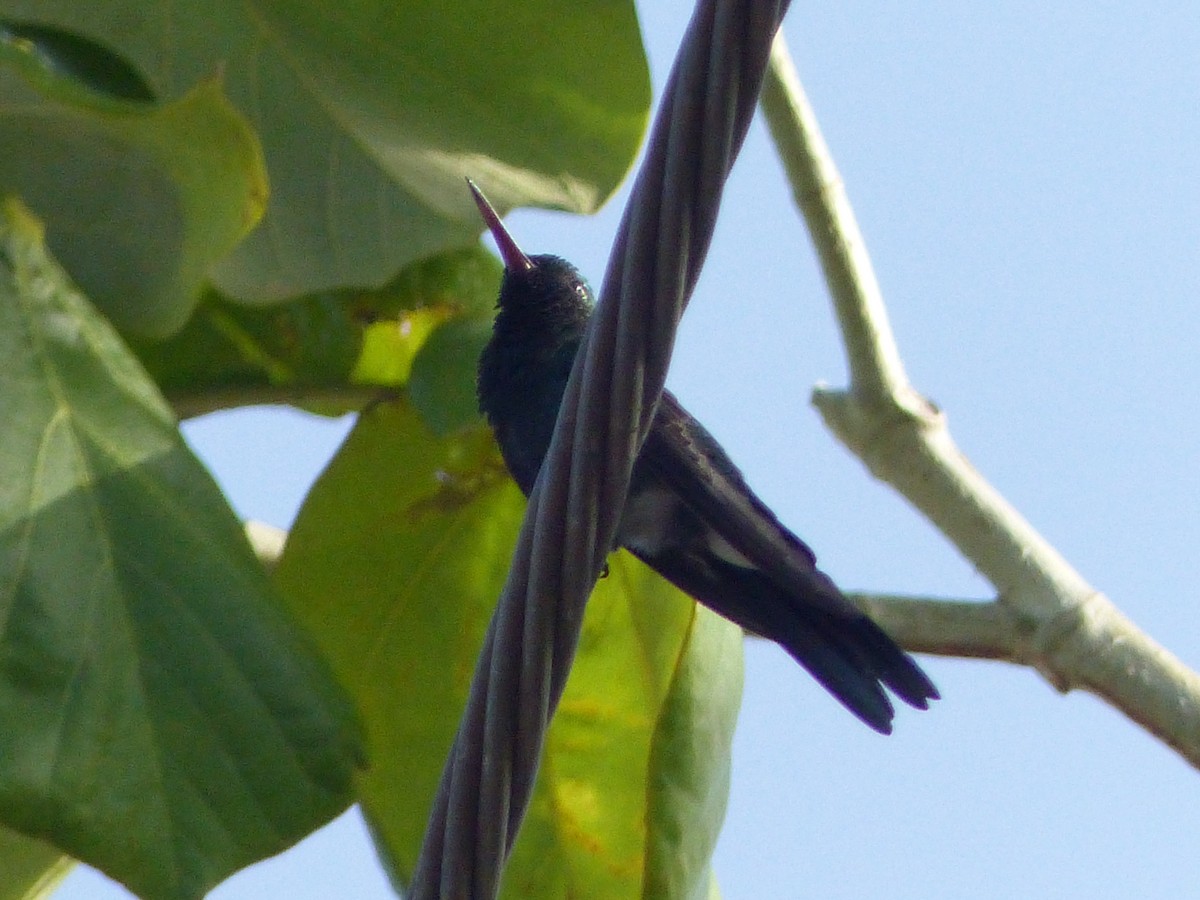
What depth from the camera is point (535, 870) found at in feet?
6.27

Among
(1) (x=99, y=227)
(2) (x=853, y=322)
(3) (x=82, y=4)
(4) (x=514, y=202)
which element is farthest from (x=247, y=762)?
(2) (x=853, y=322)

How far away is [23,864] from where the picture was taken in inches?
65.1

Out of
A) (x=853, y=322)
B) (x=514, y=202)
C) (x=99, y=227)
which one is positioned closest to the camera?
(x=99, y=227)

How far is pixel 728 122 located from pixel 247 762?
33.0 inches

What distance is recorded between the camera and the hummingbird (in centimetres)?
201

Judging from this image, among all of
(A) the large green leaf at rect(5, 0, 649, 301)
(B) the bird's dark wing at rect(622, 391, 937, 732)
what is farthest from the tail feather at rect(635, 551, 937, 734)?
(A) the large green leaf at rect(5, 0, 649, 301)

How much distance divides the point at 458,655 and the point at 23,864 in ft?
1.78

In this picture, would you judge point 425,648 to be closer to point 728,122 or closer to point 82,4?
point 82,4

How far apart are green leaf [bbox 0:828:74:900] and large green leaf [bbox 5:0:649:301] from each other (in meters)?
0.68

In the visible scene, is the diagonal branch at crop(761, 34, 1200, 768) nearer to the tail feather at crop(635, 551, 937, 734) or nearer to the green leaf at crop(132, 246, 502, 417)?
the tail feather at crop(635, 551, 937, 734)

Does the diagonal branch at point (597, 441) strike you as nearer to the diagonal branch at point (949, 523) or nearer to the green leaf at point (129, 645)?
the green leaf at point (129, 645)

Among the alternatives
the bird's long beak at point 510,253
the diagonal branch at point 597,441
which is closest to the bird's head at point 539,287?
the bird's long beak at point 510,253

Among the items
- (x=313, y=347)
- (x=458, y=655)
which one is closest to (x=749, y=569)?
(x=458, y=655)

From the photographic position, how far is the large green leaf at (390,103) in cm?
191
